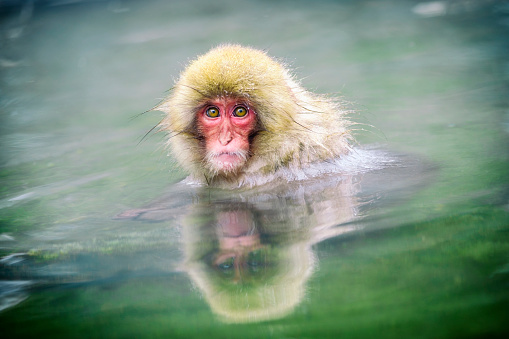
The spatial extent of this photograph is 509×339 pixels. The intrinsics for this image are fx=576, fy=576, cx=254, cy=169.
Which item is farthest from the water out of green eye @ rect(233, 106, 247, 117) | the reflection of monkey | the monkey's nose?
green eye @ rect(233, 106, 247, 117)

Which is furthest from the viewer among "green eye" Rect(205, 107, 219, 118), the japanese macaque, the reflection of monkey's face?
"green eye" Rect(205, 107, 219, 118)

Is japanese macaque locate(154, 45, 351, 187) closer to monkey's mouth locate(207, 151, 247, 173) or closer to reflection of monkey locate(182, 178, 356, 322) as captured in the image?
monkey's mouth locate(207, 151, 247, 173)

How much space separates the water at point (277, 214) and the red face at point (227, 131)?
0.29m

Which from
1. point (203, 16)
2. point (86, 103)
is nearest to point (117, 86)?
point (86, 103)

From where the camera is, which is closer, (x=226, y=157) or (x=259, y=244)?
(x=259, y=244)

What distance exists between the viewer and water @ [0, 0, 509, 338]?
2.33 meters

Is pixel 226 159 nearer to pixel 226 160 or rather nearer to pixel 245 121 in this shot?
pixel 226 160

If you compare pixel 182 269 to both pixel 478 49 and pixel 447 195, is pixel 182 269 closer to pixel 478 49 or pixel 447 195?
pixel 447 195

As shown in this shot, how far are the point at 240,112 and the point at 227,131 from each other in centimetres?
17

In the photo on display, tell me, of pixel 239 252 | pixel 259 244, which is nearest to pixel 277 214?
pixel 259 244

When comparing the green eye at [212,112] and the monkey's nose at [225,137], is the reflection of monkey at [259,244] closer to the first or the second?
the monkey's nose at [225,137]

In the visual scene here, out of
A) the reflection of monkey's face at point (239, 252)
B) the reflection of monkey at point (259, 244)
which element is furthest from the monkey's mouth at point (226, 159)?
the reflection of monkey's face at point (239, 252)

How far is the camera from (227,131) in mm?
4117

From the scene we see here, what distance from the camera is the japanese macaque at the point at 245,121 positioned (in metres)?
4.05
